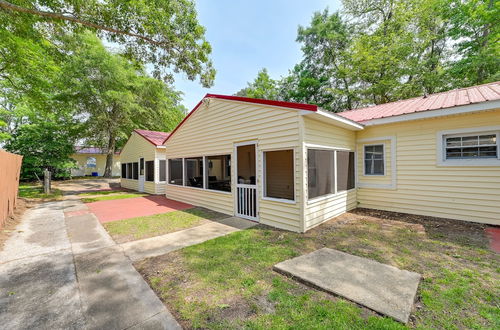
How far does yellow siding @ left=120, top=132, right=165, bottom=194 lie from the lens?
467 inches

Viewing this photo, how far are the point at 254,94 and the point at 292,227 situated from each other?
2319 centimetres

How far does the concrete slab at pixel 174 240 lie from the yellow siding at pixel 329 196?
165 centimetres

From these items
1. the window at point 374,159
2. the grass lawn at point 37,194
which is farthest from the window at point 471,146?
the grass lawn at point 37,194

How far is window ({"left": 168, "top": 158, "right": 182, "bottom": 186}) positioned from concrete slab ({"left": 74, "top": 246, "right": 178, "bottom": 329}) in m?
6.41

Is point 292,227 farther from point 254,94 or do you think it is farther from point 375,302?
point 254,94

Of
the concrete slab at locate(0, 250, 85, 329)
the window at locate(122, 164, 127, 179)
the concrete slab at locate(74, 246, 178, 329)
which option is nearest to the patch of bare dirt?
the concrete slab at locate(0, 250, 85, 329)

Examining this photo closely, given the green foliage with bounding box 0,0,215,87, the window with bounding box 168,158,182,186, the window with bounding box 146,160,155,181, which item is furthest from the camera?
the window with bounding box 146,160,155,181

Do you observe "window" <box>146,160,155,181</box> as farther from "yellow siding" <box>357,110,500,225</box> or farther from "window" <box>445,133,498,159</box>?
"window" <box>445,133,498,159</box>

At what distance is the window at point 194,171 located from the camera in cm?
866

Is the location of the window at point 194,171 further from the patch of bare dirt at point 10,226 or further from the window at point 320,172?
the patch of bare dirt at point 10,226

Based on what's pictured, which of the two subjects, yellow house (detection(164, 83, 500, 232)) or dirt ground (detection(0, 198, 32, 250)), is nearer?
dirt ground (detection(0, 198, 32, 250))

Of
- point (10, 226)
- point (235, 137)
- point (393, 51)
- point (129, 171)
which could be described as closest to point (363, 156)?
point (235, 137)

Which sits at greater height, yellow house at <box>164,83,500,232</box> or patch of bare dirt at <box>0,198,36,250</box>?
yellow house at <box>164,83,500,232</box>

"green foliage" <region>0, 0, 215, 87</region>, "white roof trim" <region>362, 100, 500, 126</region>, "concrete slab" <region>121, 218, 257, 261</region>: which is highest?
"green foliage" <region>0, 0, 215, 87</region>
